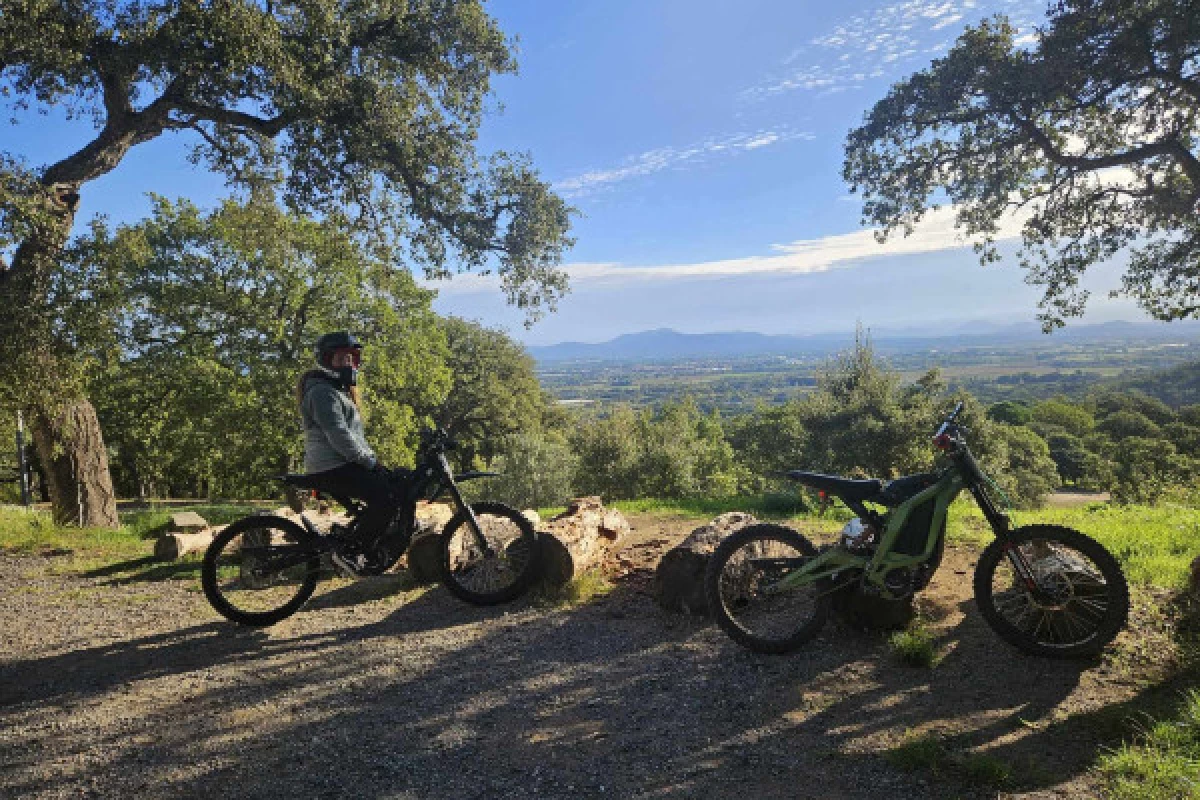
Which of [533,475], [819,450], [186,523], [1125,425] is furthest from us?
[1125,425]

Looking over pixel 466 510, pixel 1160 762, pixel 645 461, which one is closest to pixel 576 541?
pixel 466 510

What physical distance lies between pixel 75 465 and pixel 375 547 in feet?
28.6

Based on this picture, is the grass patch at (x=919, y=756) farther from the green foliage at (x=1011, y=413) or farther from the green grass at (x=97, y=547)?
the green foliage at (x=1011, y=413)

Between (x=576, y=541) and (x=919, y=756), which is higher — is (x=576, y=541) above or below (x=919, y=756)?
above

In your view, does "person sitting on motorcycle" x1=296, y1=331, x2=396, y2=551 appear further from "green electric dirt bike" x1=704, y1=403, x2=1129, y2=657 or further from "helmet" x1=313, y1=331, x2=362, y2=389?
"green electric dirt bike" x1=704, y1=403, x2=1129, y2=657

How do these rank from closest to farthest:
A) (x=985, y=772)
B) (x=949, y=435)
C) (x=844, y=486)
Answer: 1. (x=985, y=772)
2. (x=949, y=435)
3. (x=844, y=486)

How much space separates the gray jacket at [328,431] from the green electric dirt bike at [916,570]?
127 inches

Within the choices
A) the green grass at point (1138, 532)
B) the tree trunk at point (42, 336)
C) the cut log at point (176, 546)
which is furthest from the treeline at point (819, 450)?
the tree trunk at point (42, 336)

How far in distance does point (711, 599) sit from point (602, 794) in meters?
2.02

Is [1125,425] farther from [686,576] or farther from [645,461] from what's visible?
[686,576]

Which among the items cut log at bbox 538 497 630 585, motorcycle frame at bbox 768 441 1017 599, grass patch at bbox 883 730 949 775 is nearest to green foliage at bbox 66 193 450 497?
cut log at bbox 538 497 630 585

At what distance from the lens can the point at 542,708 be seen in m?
4.08

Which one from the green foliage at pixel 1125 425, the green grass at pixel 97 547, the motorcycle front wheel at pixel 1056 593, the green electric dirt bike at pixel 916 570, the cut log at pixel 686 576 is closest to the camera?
the motorcycle front wheel at pixel 1056 593

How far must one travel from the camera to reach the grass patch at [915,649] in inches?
175
